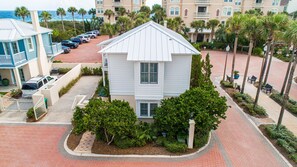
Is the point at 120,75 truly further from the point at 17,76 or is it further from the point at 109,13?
the point at 109,13

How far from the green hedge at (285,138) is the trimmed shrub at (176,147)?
245 inches

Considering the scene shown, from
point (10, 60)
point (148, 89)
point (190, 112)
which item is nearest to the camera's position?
point (190, 112)

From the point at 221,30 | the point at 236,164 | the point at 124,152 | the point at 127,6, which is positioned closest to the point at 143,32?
the point at 124,152

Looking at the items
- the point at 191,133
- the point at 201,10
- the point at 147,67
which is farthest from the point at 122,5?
the point at 191,133

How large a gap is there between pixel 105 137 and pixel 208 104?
6.76m

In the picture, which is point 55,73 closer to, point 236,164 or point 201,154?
point 201,154

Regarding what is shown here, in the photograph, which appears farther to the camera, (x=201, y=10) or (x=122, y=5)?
(x=122, y=5)

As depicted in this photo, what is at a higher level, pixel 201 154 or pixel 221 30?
pixel 221 30

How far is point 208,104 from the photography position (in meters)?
12.3

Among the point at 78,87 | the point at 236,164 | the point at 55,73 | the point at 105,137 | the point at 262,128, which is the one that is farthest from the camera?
the point at 55,73

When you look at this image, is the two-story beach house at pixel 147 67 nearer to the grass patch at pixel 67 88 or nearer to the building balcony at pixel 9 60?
the grass patch at pixel 67 88

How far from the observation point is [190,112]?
12117mm

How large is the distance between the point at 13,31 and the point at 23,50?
2036 millimetres

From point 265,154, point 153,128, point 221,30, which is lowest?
point 265,154
